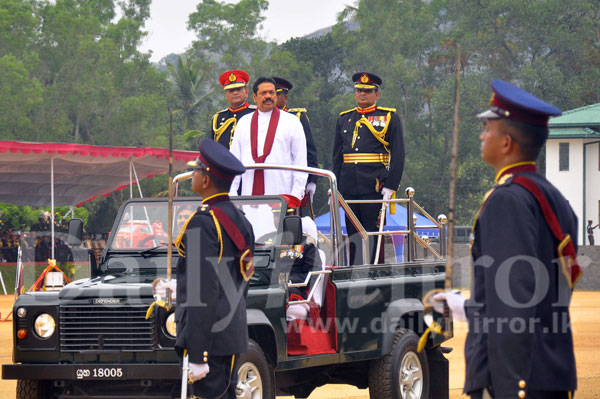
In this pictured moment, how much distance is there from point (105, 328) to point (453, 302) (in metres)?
4.24

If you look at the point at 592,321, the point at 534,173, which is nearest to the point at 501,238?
the point at 534,173

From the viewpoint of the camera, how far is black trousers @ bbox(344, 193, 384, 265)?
1018 centimetres

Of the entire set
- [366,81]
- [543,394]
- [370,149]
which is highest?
[366,81]

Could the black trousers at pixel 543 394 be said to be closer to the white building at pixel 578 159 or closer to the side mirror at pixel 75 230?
the side mirror at pixel 75 230

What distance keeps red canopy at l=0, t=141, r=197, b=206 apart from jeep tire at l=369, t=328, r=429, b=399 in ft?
41.6

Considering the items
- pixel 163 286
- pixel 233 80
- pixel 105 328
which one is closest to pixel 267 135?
pixel 233 80

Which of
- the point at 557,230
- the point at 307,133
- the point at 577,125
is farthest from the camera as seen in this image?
the point at 577,125

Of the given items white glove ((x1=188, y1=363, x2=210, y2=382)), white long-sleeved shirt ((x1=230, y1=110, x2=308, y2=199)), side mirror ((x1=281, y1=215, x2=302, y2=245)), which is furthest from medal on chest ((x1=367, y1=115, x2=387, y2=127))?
white glove ((x1=188, y1=363, x2=210, y2=382))

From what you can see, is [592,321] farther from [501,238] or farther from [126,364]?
[501,238]

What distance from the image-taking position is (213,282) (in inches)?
242

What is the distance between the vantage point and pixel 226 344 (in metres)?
6.18

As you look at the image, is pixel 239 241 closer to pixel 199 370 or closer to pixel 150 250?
pixel 199 370

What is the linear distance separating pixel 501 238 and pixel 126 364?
170 inches

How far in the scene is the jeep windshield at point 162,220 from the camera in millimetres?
9078
